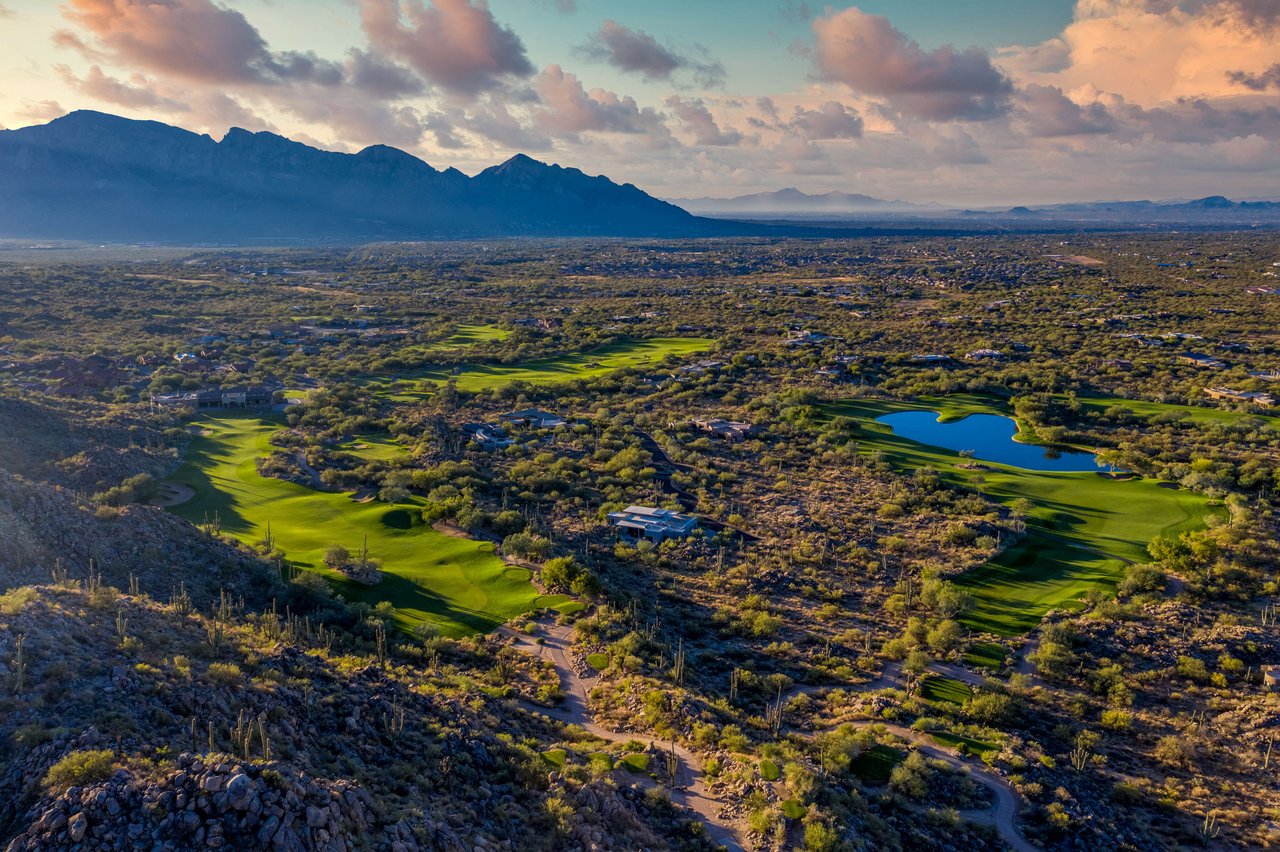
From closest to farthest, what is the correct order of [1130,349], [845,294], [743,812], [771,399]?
[743,812], [771,399], [1130,349], [845,294]

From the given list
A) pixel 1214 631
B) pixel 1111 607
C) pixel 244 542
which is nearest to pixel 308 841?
pixel 244 542

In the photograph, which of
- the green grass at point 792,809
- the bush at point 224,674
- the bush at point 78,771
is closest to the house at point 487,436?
the bush at point 224,674

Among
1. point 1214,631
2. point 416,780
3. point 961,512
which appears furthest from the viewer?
point 961,512

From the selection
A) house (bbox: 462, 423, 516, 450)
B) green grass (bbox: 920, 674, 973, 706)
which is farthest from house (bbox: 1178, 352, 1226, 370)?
house (bbox: 462, 423, 516, 450)

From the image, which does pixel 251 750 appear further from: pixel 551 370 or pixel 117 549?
pixel 551 370

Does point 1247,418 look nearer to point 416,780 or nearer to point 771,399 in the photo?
point 771,399
